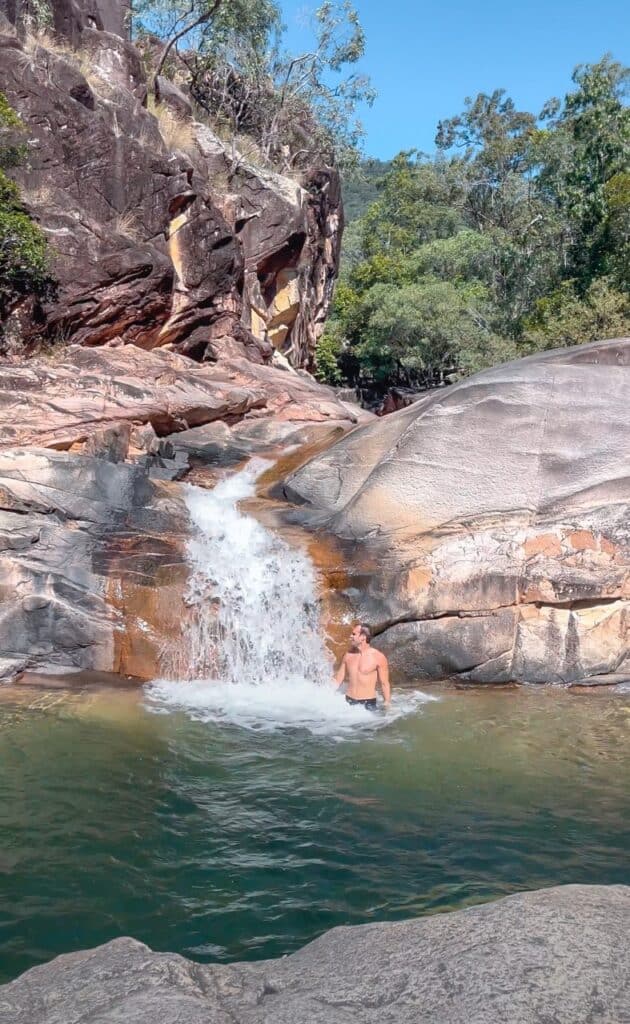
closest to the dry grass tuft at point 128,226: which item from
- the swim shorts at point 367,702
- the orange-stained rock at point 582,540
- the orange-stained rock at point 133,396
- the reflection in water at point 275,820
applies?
the orange-stained rock at point 133,396

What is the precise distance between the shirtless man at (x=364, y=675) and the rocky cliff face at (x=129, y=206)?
9.97 m

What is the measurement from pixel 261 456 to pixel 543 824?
395 inches

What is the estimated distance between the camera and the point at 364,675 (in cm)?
964

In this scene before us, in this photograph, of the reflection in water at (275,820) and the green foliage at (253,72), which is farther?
the green foliage at (253,72)

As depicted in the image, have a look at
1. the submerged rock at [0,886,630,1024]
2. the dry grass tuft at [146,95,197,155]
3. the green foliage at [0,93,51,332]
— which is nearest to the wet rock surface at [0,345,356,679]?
the green foliage at [0,93,51,332]

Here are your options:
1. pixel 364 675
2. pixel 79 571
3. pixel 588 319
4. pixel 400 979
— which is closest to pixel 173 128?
pixel 588 319

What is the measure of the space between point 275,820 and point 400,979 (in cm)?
350

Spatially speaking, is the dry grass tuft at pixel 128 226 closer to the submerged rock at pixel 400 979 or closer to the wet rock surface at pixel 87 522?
the wet rock surface at pixel 87 522

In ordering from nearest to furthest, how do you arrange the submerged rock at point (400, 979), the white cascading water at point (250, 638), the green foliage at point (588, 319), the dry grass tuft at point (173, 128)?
the submerged rock at point (400, 979) → the white cascading water at point (250, 638) → the dry grass tuft at point (173, 128) → the green foliage at point (588, 319)

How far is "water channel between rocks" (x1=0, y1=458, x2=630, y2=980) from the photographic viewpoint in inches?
217

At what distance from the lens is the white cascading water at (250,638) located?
32.8 ft

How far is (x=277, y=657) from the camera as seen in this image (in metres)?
11.1

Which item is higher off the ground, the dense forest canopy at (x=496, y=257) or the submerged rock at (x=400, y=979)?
the dense forest canopy at (x=496, y=257)

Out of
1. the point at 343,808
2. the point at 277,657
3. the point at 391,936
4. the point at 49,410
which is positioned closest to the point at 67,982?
the point at 391,936
